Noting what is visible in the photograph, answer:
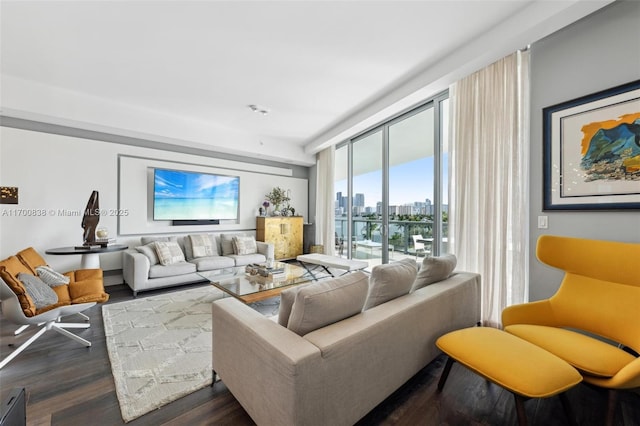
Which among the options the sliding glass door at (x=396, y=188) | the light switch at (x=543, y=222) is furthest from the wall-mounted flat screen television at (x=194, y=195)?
the light switch at (x=543, y=222)

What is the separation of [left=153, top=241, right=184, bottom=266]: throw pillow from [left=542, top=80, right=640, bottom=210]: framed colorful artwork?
15.9ft

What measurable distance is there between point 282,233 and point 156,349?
148 inches

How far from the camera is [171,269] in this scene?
3781 millimetres

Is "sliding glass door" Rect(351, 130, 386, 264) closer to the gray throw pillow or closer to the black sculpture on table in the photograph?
the gray throw pillow

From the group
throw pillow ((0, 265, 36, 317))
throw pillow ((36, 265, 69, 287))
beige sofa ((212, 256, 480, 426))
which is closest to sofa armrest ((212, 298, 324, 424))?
beige sofa ((212, 256, 480, 426))

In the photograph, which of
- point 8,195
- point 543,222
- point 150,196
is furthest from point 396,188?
point 8,195

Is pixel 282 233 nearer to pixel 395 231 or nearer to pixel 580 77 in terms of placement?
pixel 395 231

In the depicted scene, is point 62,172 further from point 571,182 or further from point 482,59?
point 571,182

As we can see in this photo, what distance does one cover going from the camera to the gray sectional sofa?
140 inches

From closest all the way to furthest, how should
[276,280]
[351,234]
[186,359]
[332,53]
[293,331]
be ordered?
[293,331]
[186,359]
[332,53]
[276,280]
[351,234]

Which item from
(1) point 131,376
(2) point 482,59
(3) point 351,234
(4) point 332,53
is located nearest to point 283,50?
(4) point 332,53

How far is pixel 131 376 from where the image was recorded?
6.05 ft

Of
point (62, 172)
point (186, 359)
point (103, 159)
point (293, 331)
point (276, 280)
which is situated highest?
point (103, 159)

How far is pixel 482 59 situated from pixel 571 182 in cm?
143
